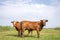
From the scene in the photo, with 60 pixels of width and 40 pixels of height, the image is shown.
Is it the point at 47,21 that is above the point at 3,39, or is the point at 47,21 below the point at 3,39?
above

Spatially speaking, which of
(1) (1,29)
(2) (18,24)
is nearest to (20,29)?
(2) (18,24)

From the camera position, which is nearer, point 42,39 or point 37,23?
point 42,39

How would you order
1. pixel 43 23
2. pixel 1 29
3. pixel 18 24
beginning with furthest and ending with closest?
1. pixel 1 29
2. pixel 18 24
3. pixel 43 23

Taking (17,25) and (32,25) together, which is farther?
(17,25)

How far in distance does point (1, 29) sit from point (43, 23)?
11903mm

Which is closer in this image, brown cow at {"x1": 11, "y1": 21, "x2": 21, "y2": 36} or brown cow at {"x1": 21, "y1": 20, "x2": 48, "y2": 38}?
brown cow at {"x1": 21, "y1": 20, "x2": 48, "y2": 38}

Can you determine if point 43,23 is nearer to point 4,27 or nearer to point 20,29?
point 20,29

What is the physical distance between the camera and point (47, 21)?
23391 millimetres

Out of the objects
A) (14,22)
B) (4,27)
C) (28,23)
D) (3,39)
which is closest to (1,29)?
(4,27)

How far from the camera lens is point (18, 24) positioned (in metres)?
24.9

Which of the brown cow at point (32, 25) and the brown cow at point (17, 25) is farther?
the brown cow at point (17, 25)

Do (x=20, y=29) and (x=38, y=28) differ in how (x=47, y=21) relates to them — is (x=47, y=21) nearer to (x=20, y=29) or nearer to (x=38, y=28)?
(x=38, y=28)

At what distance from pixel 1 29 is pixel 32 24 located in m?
11.2

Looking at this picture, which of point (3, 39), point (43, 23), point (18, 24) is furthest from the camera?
point (18, 24)
